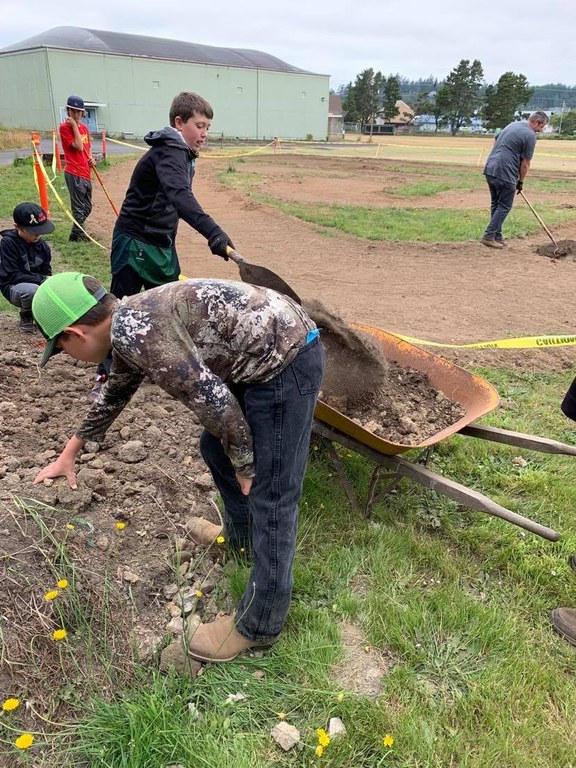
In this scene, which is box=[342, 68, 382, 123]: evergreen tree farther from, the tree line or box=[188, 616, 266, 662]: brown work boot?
box=[188, 616, 266, 662]: brown work boot

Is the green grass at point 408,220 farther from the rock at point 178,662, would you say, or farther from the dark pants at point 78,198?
the rock at point 178,662

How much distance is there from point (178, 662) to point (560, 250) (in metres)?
8.68

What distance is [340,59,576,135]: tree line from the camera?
229 ft

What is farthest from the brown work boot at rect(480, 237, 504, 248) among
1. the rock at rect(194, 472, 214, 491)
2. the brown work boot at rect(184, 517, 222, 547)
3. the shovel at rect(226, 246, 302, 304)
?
the brown work boot at rect(184, 517, 222, 547)

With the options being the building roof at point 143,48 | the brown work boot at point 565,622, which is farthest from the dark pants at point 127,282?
the building roof at point 143,48

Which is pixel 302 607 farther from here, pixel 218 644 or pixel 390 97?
pixel 390 97

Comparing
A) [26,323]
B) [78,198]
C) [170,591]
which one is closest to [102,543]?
[170,591]

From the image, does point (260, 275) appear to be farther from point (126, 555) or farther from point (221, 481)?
point (126, 555)

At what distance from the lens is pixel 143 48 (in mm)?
52438

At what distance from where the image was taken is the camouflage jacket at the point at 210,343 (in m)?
1.74

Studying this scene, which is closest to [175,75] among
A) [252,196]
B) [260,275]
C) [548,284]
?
[252,196]

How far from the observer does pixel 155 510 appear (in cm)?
293

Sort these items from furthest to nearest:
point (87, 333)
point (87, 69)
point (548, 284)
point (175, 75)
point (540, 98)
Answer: point (540, 98), point (175, 75), point (87, 69), point (548, 284), point (87, 333)

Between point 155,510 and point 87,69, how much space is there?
51825 mm
